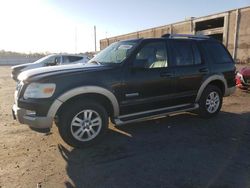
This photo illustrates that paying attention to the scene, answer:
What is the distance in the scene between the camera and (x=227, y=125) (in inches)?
250

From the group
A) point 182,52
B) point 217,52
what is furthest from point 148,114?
point 217,52

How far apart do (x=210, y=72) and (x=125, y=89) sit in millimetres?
2546

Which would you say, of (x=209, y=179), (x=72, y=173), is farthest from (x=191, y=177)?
(x=72, y=173)

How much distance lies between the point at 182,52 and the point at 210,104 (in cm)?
157

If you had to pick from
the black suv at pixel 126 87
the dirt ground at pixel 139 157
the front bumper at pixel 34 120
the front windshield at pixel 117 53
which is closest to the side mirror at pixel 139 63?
the black suv at pixel 126 87

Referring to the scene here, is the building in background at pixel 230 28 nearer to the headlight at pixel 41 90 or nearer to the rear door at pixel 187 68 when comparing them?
the rear door at pixel 187 68

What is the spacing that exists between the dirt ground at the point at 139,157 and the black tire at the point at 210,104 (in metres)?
0.33

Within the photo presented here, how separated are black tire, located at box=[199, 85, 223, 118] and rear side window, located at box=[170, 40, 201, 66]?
30.9 inches

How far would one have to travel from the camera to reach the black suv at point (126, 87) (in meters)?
4.66

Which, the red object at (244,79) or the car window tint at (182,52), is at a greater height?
the car window tint at (182,52)

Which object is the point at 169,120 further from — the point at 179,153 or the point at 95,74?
the point at 95,74

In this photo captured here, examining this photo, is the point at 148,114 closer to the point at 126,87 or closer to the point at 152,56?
the point at 126,87

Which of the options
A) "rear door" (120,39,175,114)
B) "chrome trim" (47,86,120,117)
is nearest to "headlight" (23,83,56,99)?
"chrome trim" (47,86,120,117)

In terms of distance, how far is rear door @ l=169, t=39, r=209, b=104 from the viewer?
6.16 meters
